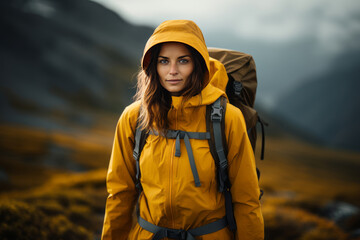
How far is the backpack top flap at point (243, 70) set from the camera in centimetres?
327

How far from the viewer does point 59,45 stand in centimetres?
11100

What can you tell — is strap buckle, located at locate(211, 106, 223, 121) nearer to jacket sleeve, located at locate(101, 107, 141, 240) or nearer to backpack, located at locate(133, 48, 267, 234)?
backpack, located at locate(133, 48, 267, 234)

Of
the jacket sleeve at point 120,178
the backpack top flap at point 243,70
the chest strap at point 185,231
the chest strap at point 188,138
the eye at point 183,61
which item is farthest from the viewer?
the backpack top flap at point 243,70

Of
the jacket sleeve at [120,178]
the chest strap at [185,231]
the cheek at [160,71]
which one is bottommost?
the chest strap at [185,231]

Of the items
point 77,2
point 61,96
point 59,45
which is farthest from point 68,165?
point 77,2

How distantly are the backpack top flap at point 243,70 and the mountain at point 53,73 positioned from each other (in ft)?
196

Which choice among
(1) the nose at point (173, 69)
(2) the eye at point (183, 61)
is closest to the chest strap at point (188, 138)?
(1) the nose at point (173, 69)

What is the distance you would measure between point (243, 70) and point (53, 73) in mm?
107414

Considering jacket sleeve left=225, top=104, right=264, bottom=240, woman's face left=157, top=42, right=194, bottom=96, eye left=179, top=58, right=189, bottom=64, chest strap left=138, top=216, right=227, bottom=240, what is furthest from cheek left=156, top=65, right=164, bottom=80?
chest strap left=138, top=216, right=227, bottom=240

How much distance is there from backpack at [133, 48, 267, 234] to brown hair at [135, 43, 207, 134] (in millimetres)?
158

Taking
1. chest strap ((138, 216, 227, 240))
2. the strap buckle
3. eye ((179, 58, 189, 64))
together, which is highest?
eye ((179, 58, 189, 64))

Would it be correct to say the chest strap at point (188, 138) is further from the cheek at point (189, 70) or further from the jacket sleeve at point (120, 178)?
the cheek at point (189, 70)

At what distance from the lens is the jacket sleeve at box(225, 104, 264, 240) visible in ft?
8.86

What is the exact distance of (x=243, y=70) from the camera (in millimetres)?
3342
